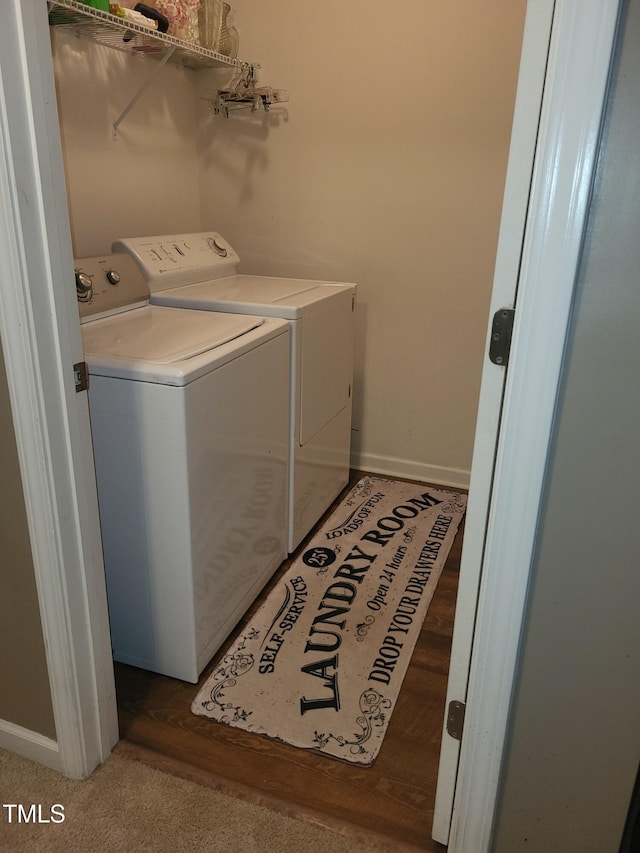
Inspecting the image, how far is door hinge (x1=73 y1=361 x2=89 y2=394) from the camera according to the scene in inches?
49.6

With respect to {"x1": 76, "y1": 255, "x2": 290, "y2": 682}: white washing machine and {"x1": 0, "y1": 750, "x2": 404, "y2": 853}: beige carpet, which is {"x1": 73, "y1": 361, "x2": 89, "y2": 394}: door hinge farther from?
{"x1": 0, "y1": 750, "x2": 404, "y2": 853}: beige carpet

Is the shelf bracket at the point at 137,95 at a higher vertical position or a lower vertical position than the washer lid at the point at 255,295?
higher

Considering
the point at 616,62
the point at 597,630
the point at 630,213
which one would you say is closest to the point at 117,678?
the point at 597,630

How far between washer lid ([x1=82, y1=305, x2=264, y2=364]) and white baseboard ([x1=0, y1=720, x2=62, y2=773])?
912 mm

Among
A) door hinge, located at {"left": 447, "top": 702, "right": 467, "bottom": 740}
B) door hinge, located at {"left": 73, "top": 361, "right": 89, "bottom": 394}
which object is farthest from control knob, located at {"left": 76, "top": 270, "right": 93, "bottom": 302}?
door hinge, located at {"left": 447, "top": 702, "right": 467, "bottom": 740}

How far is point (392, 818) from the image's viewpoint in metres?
1.38

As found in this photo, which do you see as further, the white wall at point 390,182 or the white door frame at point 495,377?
the white wall at point 390,182

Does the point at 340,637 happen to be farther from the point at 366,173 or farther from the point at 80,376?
the point at 366,173

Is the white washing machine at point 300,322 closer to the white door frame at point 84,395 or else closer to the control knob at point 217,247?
the control knob at point 217,247

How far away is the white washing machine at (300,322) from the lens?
2.15 metres

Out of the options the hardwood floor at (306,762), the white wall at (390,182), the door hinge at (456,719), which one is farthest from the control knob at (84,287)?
the door hinge at (456,719)

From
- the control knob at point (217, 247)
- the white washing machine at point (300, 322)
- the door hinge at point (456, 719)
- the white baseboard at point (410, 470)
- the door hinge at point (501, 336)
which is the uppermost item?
the door hinge at point (501, 336)

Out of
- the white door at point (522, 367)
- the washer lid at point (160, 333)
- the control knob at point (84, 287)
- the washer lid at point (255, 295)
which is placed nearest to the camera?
the white door at point (522, 367)

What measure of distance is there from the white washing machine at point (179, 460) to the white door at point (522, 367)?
0.76 metres
